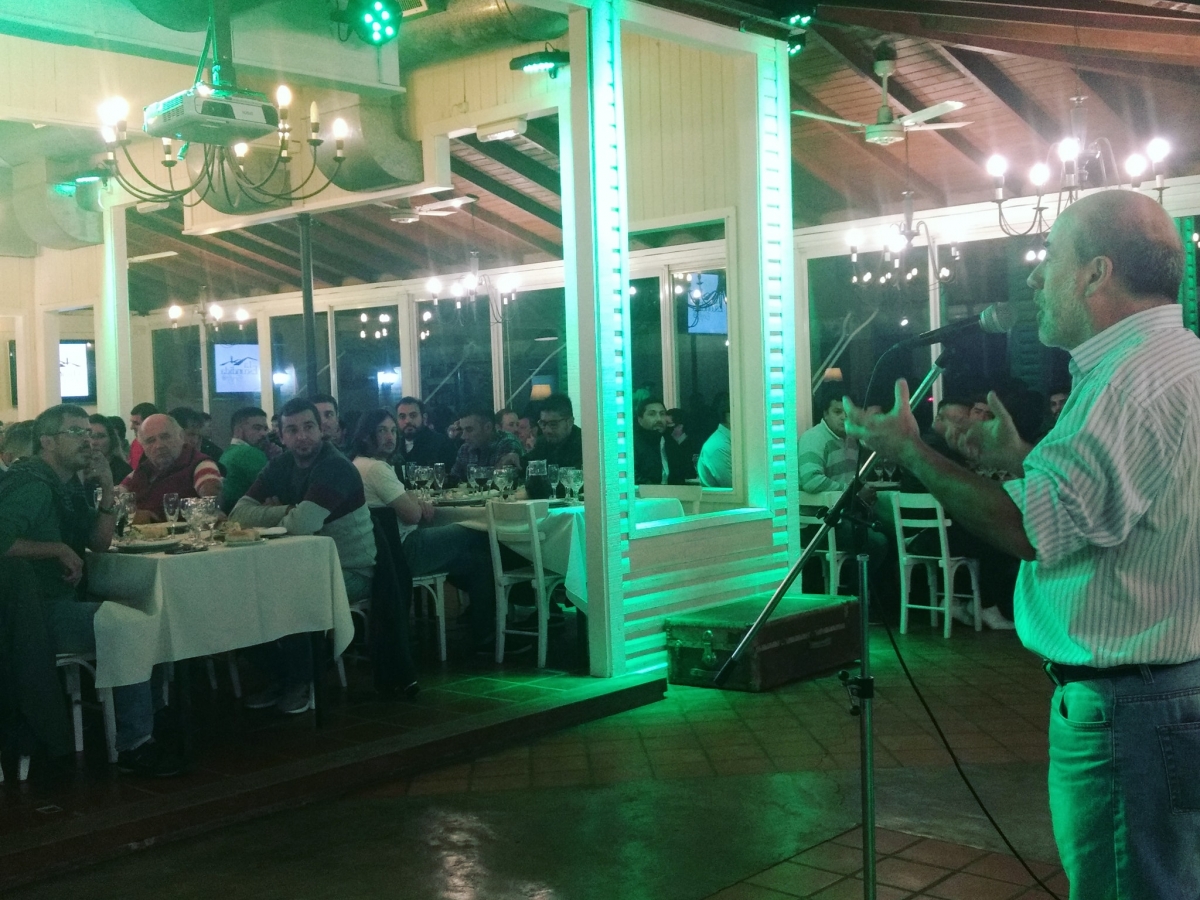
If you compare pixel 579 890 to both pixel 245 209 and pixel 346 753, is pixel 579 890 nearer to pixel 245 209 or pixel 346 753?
pixel 346 753

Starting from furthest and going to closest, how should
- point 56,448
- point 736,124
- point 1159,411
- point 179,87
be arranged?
point 179,87, point 736,124, point 56,448, point 1159,411

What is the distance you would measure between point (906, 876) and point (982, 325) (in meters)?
1.93

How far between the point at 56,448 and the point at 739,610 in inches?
133

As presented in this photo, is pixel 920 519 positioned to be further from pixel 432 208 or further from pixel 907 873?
pixel 432 208

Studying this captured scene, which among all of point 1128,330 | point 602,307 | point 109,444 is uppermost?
point 602,307

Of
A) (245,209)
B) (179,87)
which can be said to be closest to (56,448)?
(179,87)

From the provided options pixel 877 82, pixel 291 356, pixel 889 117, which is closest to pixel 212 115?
pixel 889 117

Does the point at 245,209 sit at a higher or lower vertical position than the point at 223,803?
higher

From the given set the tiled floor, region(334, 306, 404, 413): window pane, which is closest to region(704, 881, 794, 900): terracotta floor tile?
the tiled floor

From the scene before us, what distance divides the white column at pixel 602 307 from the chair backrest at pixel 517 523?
0.43m

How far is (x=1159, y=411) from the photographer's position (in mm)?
1877

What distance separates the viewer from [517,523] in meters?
6.59

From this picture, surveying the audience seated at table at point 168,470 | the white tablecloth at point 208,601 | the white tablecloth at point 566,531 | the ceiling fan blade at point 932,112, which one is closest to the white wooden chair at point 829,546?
the white tablecloth at point 566,531

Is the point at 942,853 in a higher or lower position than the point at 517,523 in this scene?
lower
